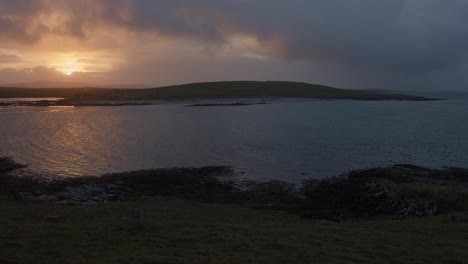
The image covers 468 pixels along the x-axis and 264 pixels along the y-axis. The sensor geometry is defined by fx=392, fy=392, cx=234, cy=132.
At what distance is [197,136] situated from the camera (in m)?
75.2

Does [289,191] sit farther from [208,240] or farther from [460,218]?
[208,240]

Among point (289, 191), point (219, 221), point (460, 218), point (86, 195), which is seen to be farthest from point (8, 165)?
point (460, 218)

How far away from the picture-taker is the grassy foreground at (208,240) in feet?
54.9

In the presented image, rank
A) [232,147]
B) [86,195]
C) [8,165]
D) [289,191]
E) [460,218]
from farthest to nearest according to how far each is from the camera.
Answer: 1. [232,147]
2. [8,165]
3. [289,191]
4. [86,195]
5. [460,218]

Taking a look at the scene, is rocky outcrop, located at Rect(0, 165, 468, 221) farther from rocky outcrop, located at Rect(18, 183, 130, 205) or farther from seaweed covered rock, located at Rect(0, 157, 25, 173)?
seaweed covered rock, located at Rect(0, 157, 25, 173)

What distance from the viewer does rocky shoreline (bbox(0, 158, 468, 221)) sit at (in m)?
31.3

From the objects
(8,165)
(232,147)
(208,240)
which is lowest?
(8,165)

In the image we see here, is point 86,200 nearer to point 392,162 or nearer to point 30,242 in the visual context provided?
point 30,242

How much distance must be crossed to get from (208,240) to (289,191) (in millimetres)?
19247

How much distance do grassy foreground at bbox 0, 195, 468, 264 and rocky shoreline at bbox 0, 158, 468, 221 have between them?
16.9 ft

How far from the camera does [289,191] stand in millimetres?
37375

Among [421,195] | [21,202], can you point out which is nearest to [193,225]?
[21,202]

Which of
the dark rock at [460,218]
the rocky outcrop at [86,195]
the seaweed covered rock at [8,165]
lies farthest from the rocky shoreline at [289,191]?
the dark rock at [460,218]

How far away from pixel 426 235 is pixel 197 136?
5631 cm
